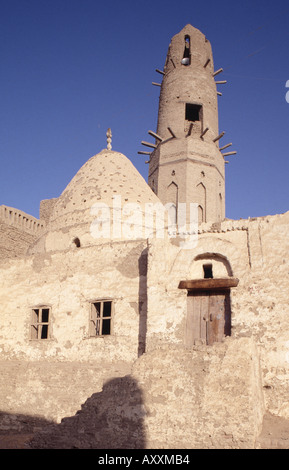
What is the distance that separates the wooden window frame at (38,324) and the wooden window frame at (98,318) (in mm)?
1393

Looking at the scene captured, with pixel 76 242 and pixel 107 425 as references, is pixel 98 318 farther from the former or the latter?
pixel 107 425

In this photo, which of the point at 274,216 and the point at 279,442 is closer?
the point at 279,442

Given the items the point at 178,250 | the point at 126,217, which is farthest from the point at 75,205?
the point at 178,250

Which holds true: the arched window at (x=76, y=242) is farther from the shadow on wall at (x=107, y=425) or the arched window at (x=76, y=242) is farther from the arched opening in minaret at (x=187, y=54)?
the arched opening in minaret at (x=187, y=54)

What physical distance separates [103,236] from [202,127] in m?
12.0

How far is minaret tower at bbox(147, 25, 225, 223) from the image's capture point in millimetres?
23641

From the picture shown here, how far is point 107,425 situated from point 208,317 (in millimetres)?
3841

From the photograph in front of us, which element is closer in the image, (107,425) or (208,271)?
(107,425)

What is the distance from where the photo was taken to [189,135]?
24.3 metres

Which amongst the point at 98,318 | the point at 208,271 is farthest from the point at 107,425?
the point at 208,271

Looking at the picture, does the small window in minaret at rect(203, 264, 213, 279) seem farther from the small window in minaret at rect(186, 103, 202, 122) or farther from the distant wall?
the small window in minaret at rect(186, 103, 202, 122)

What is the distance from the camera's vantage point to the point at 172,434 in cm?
856

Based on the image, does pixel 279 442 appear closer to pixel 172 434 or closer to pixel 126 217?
pixel 172 434

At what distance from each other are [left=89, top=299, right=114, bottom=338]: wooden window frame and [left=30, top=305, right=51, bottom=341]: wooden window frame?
4.57 feet
